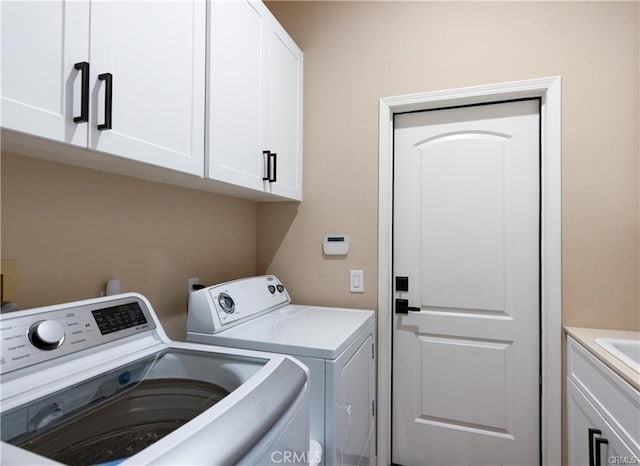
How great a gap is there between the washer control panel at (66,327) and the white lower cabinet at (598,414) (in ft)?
4.98

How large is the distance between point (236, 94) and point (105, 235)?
755mm

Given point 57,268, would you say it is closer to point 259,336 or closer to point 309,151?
point 259,336

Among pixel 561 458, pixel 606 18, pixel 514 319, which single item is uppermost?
pixel 606 18

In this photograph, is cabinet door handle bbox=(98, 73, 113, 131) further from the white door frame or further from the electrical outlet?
the white door frame

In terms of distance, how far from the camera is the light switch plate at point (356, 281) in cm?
200

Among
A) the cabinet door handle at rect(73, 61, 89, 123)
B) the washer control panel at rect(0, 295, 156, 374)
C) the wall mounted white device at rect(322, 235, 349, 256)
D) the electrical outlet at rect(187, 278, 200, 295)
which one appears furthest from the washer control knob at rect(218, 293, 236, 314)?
the cabinet door handle at rect(73, 61, 89, 123)

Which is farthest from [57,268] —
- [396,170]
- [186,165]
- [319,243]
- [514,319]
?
[514,319]

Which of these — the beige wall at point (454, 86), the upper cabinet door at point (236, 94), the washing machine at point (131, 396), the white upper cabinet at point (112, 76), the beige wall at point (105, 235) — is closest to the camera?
the washing machine at point (131, 396)

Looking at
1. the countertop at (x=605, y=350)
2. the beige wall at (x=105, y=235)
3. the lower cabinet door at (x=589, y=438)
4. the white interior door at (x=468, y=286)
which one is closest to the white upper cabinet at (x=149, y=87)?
the beige wall at (x=105, y=235)

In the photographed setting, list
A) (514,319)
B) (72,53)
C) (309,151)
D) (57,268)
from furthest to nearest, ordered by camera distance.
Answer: (309,151) → (514,319) → (57,268) → (72,53)

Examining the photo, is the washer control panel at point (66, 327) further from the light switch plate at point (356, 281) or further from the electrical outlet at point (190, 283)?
the light switch plate at point (356, 281)

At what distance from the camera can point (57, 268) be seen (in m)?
1.12

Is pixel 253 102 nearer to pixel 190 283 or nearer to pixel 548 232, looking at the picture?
pixel 190 283

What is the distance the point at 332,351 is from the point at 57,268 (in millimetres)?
941
